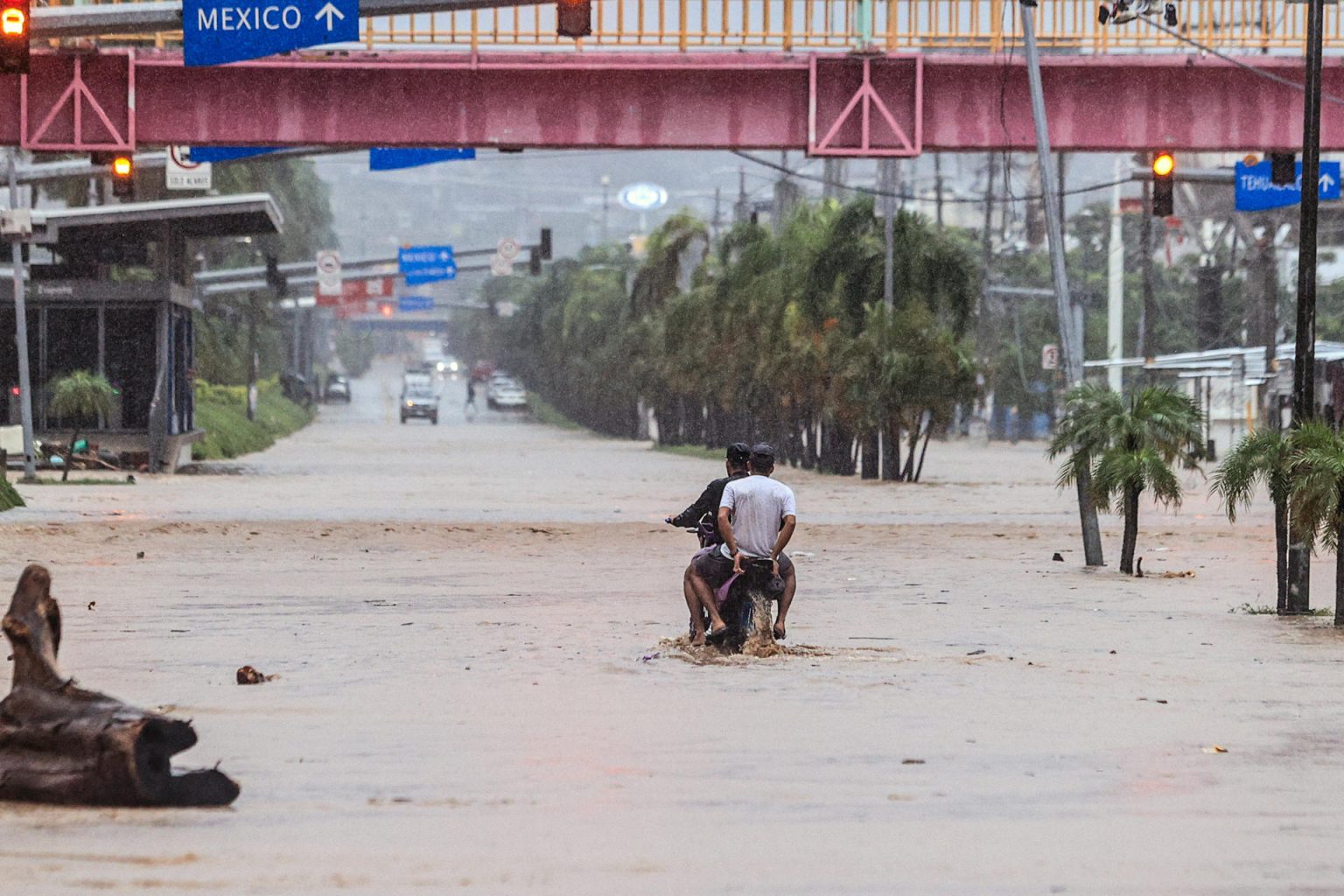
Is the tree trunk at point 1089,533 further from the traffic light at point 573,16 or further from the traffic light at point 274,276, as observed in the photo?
the traffic light at point 274,276

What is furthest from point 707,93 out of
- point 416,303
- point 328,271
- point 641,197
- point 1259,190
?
point 641,197

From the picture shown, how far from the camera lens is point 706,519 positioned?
15.3 meters

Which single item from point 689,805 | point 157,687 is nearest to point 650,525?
point 157,687

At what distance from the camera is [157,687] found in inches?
521

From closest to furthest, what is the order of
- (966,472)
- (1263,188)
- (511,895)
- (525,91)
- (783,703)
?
(511,895) < (783,703) < (525,91) < (1263,188) < (966,472)

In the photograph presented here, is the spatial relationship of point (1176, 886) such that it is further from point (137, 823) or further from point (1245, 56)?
point (1245, 56)

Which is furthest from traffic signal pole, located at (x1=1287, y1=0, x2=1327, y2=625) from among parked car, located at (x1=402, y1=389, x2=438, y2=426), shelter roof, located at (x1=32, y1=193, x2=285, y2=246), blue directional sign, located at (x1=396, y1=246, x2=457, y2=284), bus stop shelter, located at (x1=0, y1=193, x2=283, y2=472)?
parked car, located at (x1=402, y1=389, x2=438, y2=426)

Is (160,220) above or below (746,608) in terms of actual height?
above

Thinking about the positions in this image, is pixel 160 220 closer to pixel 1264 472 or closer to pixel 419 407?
pixel 1264 472

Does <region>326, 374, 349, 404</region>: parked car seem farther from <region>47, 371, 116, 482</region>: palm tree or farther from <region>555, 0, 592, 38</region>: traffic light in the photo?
<region>555, 0, 592, 38</region>: traffic light

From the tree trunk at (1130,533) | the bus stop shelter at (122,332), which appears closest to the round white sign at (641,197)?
the bus stop shelter at (122,332)

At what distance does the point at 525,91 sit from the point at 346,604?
40.5 ft

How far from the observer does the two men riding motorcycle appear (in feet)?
48.1

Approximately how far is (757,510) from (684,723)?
10.0 feet
